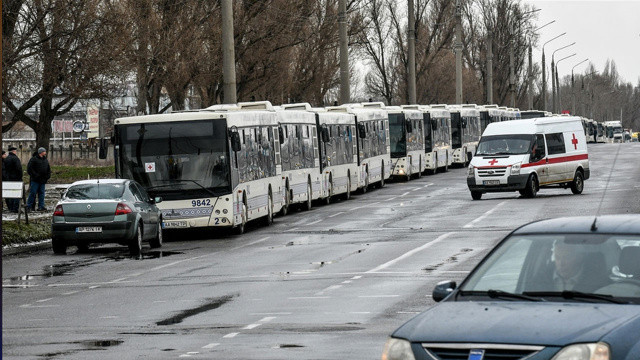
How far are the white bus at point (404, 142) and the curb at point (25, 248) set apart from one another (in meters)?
30.7

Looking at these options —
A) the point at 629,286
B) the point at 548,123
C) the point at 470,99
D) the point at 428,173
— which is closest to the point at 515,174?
the point at 548,123

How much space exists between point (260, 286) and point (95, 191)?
30.1 feet

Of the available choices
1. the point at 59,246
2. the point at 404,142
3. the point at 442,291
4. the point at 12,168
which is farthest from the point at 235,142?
the point at 404,142

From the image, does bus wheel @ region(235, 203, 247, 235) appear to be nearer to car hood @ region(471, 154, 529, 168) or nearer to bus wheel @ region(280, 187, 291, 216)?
bus wheel @ region(280, 187, 291, 216)

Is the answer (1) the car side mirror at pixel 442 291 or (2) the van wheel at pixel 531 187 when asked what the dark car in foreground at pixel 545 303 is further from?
(2) the van wheel at pixel 531 187

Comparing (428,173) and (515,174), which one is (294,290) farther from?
(428,173)

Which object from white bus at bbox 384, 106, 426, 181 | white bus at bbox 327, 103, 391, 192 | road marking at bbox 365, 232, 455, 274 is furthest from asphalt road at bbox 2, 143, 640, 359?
white bus at bbox 384, 106, 426, 181

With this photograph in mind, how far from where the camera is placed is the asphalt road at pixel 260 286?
1390 cm

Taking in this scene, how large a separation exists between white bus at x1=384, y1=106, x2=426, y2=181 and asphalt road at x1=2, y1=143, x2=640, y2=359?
22140 millimetres

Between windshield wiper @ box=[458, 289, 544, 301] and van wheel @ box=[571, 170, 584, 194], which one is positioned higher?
windshield wiper @ box=[458, 289, 544, 301]

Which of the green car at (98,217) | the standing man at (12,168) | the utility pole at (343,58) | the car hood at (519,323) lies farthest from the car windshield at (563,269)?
the utility pole at (343,58)

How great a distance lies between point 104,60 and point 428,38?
6672 centimetres

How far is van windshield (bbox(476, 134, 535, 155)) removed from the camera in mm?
41781

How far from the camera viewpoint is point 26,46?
3006cm
